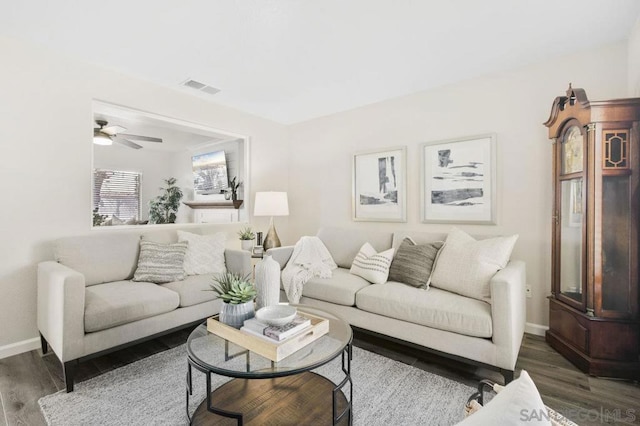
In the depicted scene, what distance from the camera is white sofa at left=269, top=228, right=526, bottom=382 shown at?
1.88 meters

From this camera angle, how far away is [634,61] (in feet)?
7.25

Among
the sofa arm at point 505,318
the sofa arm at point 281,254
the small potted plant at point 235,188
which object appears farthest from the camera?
the small potted plant at point 235,188

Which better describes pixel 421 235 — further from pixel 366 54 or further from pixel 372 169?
pixel 366 54

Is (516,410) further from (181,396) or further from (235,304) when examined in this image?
(181,396)

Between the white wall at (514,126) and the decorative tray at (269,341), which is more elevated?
the white wall at (514,126)

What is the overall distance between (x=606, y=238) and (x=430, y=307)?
4.25ft

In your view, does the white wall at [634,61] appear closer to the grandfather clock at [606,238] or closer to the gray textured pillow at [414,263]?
the grandfather clock at [606,238]

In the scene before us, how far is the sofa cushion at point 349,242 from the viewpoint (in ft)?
10.4

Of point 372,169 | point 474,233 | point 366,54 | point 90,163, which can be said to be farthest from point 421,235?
point 90,163

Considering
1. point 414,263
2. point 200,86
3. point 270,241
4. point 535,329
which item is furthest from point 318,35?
point 535,329

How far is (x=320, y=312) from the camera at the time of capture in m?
2.01

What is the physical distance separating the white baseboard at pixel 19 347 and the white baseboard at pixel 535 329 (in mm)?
4144

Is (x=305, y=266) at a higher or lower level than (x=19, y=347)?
higher

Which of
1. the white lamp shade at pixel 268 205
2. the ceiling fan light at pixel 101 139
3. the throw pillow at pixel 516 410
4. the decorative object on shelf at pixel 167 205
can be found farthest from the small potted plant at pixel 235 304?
the decorative object on shelf at pixel 167 205
